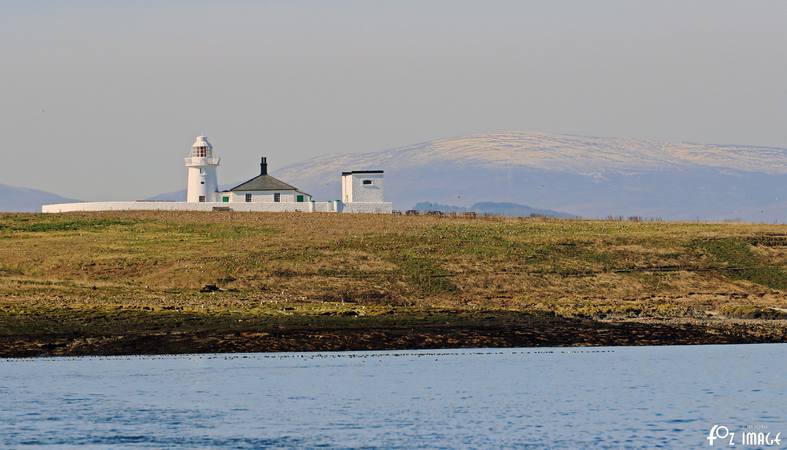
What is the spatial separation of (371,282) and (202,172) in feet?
177

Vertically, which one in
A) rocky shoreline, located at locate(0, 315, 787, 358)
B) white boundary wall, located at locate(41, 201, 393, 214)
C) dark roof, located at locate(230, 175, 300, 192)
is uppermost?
dark roof, located at locate(230, 175, 300, 192)

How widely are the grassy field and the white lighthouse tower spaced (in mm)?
16846

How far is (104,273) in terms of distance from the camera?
88.1 m

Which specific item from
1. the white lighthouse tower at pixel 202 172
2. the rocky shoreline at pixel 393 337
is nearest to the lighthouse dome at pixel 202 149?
the white lighthouse tower at pixel 202 172

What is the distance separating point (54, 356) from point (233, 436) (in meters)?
20.1

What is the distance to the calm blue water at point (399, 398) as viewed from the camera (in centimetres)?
3888

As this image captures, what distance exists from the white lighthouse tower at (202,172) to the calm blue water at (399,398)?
76296mm

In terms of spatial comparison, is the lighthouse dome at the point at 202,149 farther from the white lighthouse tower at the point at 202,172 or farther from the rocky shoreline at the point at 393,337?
the rocky shoreline at the point at 393,337

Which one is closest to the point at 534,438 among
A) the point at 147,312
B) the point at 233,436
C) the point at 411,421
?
the point at 411,421

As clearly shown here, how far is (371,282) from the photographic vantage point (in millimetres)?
84750

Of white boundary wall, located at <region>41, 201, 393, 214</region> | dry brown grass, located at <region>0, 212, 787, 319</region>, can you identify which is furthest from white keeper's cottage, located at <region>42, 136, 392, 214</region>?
dry brown grass, located at <region>0, 212, 787, 319</region>

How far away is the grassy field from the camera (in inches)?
2483

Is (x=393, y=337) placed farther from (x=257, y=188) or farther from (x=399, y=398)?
(x=257, y=188)

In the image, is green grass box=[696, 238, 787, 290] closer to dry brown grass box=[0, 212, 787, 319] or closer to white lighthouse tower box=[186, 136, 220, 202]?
dry brown grass box=[0, 212, 787, 319]
